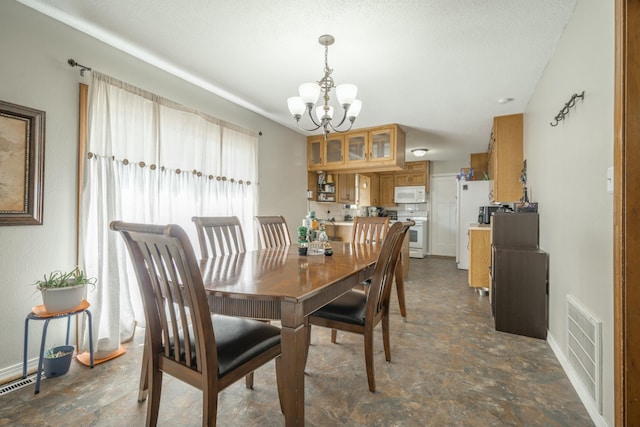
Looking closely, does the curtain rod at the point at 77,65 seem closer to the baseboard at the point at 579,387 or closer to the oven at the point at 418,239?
the baseboard at the point at 579,387

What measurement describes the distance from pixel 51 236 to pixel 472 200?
18.6 feet

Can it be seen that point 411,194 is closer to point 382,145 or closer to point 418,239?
point 418,239

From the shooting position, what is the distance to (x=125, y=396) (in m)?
1.66

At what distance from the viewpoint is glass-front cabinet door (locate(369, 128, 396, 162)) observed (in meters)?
4.20

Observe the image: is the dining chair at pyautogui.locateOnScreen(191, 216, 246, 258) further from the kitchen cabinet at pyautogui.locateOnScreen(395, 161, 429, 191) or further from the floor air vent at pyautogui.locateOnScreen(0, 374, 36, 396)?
the kitchen cabinet at pyautogui.locateOnScreen(395, 161, 429, 191)

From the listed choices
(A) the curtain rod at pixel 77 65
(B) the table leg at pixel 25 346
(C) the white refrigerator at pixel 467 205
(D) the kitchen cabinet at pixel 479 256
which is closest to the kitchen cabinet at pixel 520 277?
(D) the kitchen cabinet at pixel 479 256

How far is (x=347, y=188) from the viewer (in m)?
5.71

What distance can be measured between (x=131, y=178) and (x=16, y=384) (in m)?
1.46

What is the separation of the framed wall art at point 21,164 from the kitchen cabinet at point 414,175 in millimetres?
6333

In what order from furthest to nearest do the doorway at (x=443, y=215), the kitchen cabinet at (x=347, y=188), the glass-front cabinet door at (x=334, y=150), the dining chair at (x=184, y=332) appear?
the doorway at (x=443, y=215) → the kitchen cabinet at (x=347, y=188) → the glass-front cabinet door at (x=334, y=150) → the dining chair at (x=184, y=332)

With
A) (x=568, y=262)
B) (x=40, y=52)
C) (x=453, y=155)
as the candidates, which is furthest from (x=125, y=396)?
(x=453, y=155)

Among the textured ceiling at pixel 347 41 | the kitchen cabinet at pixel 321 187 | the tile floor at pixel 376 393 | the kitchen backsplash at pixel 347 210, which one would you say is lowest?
the tile floor at pixel 376 393

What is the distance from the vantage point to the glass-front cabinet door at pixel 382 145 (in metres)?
4.20

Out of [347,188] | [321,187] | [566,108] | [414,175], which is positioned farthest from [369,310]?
[414,175]
